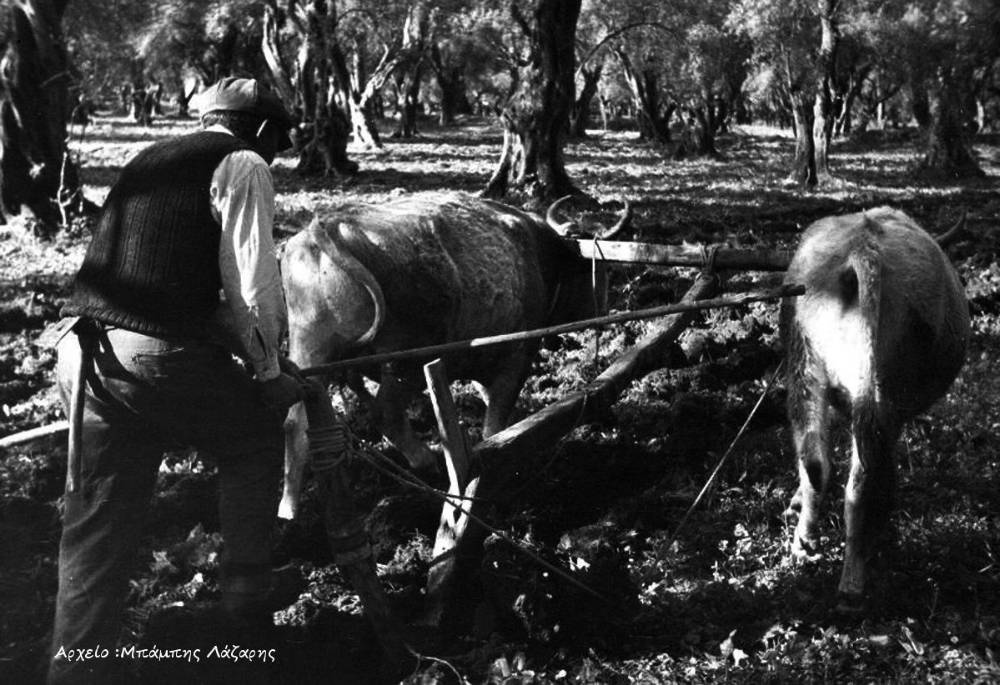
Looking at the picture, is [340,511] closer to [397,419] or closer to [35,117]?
[397,419]

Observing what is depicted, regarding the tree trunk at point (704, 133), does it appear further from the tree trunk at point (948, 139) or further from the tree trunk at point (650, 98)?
the tree trunk at point (650, 98)

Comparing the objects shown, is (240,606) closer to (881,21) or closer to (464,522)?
(464,522)

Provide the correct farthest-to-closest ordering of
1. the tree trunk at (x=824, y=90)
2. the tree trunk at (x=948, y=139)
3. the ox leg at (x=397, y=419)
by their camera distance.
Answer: the tree trunk at (x=948, y=139) → the tree trunk at (x=824, y=90) → the ox leg at (x=397, y=419)

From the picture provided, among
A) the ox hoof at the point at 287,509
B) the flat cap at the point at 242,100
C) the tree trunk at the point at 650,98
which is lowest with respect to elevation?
the ox hoof at the point at 287,509

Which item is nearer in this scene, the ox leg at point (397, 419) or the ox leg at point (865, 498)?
the ox leg at point (865, 498)

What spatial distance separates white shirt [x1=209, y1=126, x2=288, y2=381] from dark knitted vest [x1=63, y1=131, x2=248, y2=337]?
6 cm

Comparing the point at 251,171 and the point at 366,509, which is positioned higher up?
the point at 251,171

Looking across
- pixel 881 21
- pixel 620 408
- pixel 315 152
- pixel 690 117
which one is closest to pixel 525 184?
pixel 315 152

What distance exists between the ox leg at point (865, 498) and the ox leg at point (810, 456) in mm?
356

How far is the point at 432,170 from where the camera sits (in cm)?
2066

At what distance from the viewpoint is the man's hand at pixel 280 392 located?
3520 millimetres

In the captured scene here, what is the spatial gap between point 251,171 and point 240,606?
1552mm

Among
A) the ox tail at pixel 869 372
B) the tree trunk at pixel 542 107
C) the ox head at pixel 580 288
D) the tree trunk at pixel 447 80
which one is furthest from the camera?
the tree trunk at pixel 447 80

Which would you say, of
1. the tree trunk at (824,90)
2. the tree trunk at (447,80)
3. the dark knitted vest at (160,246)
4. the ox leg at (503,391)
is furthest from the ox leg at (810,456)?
the tree trunk at (447,80)
